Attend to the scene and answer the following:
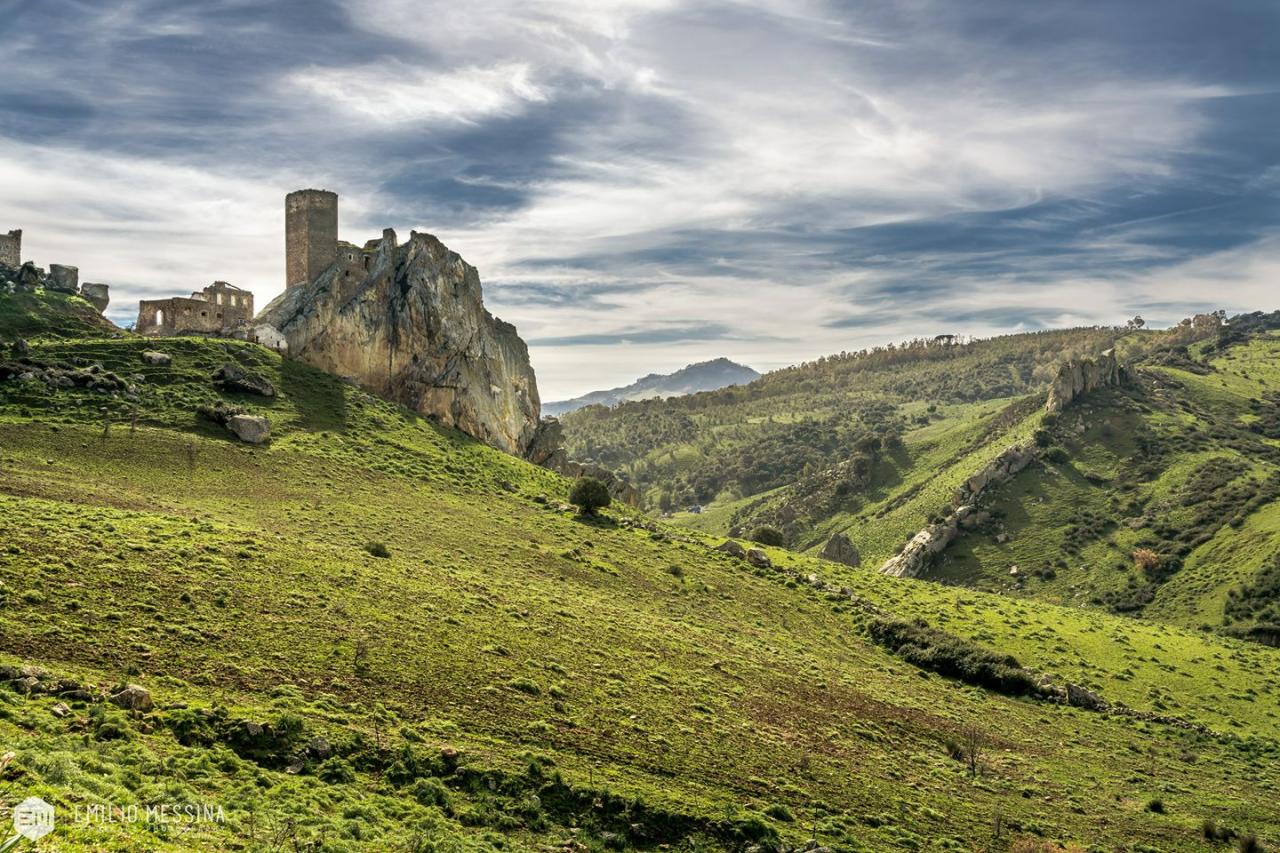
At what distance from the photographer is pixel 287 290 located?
74.8 meters

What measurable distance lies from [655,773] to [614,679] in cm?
676

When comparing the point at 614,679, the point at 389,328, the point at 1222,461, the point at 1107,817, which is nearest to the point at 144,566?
the point at 614,679

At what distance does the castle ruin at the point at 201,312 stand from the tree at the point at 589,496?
3608cm

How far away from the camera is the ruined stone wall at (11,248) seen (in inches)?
2685

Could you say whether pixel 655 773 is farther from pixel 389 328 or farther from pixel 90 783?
pixel 389 328

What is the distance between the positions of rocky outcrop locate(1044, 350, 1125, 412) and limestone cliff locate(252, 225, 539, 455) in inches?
3407

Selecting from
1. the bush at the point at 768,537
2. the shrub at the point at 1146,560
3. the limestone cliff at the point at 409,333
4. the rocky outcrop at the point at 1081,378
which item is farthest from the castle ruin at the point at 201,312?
the rocky outcrop at the point at 1081,378

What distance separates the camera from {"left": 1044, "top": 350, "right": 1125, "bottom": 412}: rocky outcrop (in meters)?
124

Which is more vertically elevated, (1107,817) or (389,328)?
(389,328)

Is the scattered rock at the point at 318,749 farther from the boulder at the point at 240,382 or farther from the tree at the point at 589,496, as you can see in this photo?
the boulder at the point at 240,382

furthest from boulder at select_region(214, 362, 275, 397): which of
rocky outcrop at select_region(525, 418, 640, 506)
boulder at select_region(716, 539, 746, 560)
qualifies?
boulder at select_region(716, 539, 746, 560)

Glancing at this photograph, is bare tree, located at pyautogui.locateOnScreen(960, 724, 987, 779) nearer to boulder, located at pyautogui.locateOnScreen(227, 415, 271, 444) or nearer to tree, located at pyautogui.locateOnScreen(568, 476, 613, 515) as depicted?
tree, located at pyautogui.locateOnScreen(568, 476, 613, 515)

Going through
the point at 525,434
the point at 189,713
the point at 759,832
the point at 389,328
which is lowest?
the point at 759,832

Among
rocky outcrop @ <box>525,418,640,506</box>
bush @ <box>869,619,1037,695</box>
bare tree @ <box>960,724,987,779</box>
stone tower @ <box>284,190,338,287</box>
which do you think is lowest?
bare tree @ <box>960,724,987,779</box>
